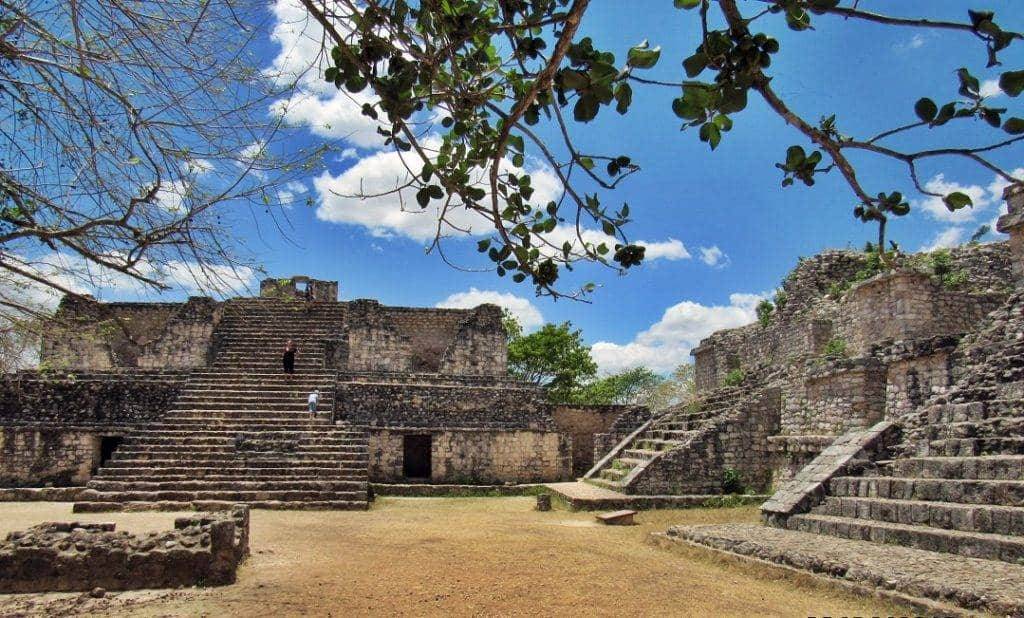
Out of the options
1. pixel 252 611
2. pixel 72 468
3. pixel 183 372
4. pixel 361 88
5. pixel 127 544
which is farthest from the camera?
pixel 183 372

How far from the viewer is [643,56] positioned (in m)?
2.34

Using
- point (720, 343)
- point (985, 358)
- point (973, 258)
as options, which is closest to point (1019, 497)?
point (985, 358)

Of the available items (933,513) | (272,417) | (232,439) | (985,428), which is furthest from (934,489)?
(272,417)

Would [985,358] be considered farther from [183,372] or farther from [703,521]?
[183,372]

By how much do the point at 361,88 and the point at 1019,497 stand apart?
20.6ft

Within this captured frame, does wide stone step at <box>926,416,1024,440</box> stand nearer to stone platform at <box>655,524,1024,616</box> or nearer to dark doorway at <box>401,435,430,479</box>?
stone platform at <box>655,524,1024,616</box>

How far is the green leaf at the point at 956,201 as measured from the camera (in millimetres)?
2189

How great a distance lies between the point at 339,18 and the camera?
2938 mm

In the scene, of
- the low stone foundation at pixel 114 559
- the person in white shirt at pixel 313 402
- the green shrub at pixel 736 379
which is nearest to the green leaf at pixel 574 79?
the low stone foundation at pixel 114 559

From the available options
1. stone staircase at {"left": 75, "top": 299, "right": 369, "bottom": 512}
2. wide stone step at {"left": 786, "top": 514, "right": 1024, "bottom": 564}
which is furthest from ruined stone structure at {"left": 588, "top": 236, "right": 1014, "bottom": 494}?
stone staircase at {"left": 75, "top": 299, "right": 369, "bottom": 512}

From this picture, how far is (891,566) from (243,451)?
33.6 ft

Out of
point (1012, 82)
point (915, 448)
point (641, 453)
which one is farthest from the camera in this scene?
point (641, 453)

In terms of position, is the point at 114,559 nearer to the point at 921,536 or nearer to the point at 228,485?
the point at 228,485

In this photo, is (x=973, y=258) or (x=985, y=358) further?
(x=973, y=258)
